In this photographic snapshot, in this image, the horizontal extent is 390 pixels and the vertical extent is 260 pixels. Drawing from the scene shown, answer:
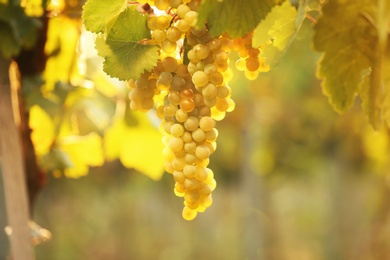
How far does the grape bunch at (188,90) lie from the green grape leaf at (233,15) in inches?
2.0

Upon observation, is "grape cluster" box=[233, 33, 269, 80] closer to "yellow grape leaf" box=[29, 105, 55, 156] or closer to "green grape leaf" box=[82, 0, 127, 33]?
"green grape leaf" box=[82, 0, 127, 33]

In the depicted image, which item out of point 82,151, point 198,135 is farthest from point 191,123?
point 82,151

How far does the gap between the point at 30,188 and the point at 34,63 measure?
25 centimetres

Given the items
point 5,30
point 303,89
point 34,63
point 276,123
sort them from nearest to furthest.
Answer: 1. point 5,30
2. point 34,63
3. point 303,89
4. point 276,123

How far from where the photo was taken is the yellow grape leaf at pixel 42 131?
4.40 ft

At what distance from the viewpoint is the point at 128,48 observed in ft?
2.51

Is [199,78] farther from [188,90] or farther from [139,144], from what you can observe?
[139,144]

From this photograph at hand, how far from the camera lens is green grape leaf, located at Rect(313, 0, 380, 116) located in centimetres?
68

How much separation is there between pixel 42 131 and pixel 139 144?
27cm

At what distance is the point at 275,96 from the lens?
6371 millimetres

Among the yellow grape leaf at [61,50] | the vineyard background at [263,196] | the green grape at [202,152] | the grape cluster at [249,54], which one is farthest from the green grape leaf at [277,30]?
the vineyard background at [263,196]

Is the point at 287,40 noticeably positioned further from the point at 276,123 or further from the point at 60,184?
the point at 60,184

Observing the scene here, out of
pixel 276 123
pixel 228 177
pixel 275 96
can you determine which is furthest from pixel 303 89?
pixel 228 177

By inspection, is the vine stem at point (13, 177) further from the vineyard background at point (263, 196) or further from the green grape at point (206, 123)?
the vineyard background at point (263, 196)
